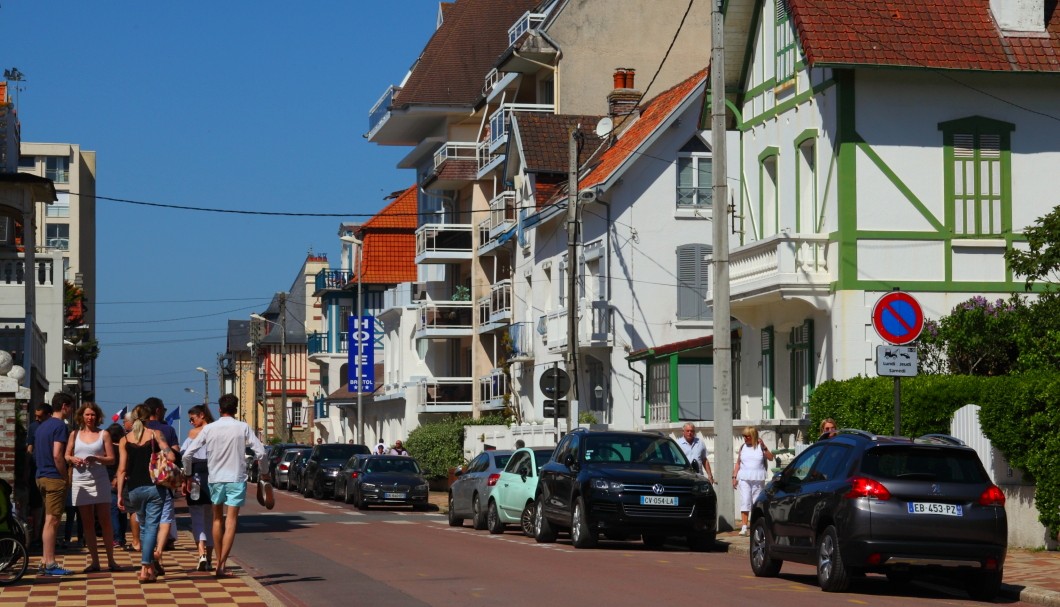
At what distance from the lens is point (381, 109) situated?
63031mm

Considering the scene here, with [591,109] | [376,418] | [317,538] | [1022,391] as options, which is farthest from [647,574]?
[376,418]

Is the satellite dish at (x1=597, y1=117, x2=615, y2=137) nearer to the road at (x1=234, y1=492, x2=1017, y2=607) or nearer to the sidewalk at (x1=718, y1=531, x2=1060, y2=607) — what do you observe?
the road at (x1=234, y1=492, x2=1017, y2=607)

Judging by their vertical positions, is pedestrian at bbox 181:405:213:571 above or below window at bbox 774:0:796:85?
below

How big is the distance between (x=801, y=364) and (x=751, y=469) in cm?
435

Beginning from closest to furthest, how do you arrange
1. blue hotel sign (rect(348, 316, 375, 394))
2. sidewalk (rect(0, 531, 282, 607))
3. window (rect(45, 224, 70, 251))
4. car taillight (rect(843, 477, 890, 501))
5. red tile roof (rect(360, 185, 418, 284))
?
sidewalk (rect(0, 531, 282, 607))
car taillight (rect(843, 477, 890, 501))
blue hotel sign (rect(348, 316, 375, 394))
red tile roof (rect(360, 185, 418, 284))
window (rect(45, 224, 70, 251))

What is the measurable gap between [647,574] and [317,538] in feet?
28.2

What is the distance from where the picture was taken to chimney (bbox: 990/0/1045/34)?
88.7 feet

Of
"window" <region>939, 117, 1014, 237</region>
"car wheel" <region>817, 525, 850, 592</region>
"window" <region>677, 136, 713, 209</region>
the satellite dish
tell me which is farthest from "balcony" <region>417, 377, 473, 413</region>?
"car wheel" <region>817, 525, 850, 592</region>

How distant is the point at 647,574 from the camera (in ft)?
57.2

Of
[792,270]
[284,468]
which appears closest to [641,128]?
[284,468]

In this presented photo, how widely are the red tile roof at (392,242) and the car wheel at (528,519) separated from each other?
47.5 metres

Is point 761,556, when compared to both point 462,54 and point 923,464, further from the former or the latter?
point 462,54

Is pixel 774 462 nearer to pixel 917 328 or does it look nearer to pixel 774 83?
pixel 774 83

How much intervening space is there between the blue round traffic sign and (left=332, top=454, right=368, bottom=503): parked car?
72.8ft
